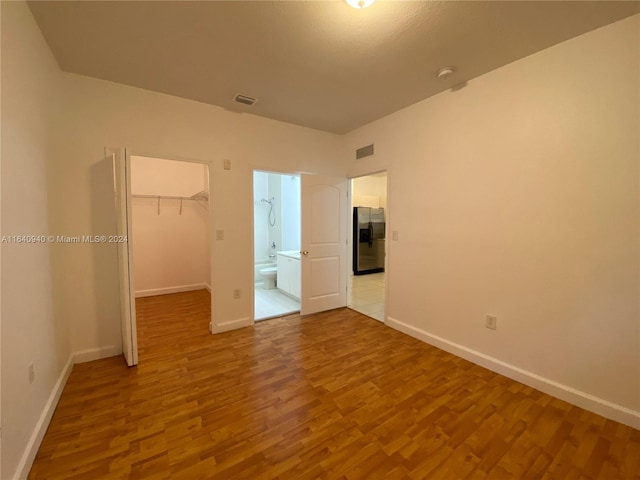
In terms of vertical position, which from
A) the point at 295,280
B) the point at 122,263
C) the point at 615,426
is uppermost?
the point at 122,263

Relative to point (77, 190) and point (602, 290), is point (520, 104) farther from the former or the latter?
point (77, 190)

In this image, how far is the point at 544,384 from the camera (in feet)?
6.70

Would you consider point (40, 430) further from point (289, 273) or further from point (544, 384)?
point (544, 384)

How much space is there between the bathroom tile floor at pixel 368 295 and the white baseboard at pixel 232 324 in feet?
5.23

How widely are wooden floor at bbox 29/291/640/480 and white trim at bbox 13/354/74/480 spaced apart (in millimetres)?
42

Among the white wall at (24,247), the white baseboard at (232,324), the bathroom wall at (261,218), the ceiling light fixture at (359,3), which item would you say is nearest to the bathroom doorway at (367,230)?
the bathroom wall at (261,218)

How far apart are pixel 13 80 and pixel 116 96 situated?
1.27 m

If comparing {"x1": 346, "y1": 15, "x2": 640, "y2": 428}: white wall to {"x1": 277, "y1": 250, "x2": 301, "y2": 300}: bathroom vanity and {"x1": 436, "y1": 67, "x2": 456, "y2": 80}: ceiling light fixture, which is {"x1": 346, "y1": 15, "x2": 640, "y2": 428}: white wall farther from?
{"x1": 277, "y1": 250, "x2": 301, "y2": 300}: bathroom vanity

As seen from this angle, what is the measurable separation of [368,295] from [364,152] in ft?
8.25

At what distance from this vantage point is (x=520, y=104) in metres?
2.13

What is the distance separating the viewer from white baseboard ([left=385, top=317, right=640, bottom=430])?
1.73m

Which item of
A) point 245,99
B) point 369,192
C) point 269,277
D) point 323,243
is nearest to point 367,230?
point 369,192

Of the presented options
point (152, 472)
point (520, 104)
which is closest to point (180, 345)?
point (152, 472)

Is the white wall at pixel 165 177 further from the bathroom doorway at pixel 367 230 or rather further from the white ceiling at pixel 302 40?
the bathroom doorway at pixel 367 230
